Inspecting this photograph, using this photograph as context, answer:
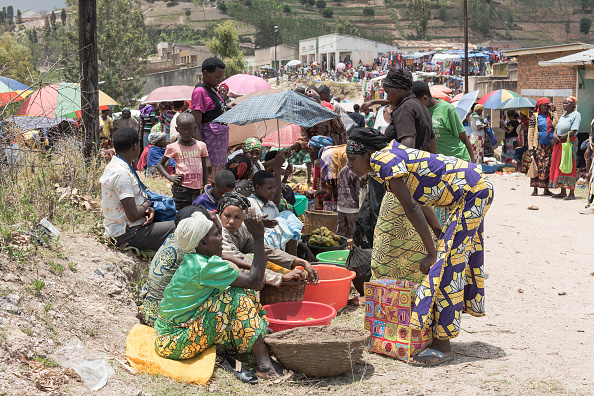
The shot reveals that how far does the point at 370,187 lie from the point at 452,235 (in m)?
1.68

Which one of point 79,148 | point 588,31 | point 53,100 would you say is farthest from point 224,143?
point 588,31

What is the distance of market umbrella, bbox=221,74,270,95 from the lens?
11.7m

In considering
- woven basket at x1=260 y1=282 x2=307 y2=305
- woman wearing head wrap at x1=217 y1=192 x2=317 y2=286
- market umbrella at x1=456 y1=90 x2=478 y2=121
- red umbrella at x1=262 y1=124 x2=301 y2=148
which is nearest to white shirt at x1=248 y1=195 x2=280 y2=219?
woman wearing head wrap at x1=217 y1=192 x2=317 y2=286

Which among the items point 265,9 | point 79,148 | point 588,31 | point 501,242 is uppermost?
point 265,9

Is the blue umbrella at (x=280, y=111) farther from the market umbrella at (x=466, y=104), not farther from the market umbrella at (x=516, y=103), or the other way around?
the market umbrella at (x=516, y=103)

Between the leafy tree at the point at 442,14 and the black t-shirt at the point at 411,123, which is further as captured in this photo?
the leafy tree at the point at 442,14

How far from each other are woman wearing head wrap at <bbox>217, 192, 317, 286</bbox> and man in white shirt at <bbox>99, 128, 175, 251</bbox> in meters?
0.87

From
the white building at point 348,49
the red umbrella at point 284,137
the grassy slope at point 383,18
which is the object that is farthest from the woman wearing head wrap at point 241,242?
the grassy slope at point 383,18

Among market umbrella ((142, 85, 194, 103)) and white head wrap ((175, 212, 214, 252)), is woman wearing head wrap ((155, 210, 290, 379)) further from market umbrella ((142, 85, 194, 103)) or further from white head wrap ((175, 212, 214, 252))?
market umbrella ((142, 85, 194, 103))

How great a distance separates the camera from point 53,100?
8586 millimetres

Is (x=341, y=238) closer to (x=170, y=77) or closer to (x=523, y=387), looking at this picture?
(x=523, y=387)

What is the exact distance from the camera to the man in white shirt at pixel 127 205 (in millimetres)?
5020

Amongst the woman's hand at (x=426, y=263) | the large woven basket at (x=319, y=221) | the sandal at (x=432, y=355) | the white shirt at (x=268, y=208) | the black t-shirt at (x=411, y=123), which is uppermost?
the black t-shirt at (x=411, y=123)

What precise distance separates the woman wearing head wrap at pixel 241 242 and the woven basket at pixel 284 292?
0.11m
